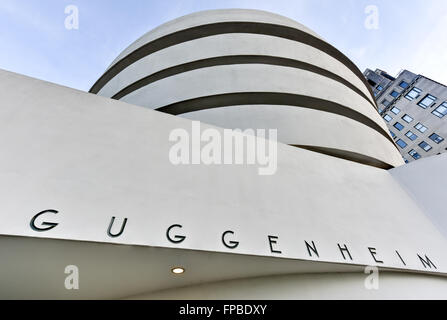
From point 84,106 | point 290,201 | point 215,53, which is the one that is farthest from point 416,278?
point 215,53

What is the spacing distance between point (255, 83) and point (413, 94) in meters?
38.5

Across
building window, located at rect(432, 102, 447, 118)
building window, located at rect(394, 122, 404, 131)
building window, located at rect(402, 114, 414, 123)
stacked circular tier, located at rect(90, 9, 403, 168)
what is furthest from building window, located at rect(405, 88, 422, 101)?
stacked circular tier, located at rect(90, 9, 403, 168)

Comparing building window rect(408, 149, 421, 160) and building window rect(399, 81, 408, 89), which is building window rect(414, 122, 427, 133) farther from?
building window rect(399, 81, 408, 89)

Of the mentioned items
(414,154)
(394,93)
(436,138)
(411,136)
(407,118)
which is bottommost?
(436,138)

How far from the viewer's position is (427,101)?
33219 millimetres

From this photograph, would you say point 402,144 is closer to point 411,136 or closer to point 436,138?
point 411,136

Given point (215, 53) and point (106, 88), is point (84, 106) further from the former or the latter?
point (106, 88)

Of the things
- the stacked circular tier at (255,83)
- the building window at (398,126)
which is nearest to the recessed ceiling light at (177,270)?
the stacked circular tier at (255,83)

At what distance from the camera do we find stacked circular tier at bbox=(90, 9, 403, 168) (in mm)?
6902

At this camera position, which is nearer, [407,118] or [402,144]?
[407,118]

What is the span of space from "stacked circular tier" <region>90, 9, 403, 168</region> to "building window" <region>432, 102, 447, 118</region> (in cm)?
2936

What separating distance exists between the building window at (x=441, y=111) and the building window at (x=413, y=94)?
4017 millimetres

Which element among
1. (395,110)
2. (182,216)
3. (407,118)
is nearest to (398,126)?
(407,118)

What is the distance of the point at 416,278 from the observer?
3561mm
